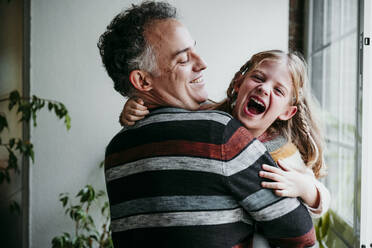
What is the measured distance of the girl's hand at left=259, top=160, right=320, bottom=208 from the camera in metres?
0.76

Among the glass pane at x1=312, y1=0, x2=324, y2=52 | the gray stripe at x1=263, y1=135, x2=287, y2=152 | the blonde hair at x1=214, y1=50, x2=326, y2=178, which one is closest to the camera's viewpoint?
the gray stripe at x1=263, y1=135, x2=287, y2=152

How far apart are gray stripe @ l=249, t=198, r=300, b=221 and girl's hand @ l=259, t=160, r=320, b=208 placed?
20 mm

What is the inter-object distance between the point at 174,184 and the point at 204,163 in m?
0.08

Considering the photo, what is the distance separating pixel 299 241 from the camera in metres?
0.79

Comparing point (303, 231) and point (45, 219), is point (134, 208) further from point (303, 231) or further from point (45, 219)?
point (45, 219)

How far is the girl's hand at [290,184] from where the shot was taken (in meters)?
0.76

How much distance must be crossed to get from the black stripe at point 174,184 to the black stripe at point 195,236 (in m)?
0.08

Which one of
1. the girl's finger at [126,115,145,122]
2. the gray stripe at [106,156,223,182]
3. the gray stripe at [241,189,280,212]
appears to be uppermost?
the girl's finger at [126,115,145,122]

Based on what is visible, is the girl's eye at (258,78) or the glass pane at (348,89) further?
the glass pane at (348,89)

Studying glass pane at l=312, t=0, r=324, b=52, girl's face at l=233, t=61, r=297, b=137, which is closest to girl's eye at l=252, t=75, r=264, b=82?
girl's face at l=233, t=61, r=297, b=137

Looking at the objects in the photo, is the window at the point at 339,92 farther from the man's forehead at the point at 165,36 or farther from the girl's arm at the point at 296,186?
the man's forehead at the point at 165,36

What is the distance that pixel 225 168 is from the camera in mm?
733

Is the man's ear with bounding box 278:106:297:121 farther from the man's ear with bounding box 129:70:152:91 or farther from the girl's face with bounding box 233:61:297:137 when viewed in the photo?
the man's ear with bounding box 129:70:152:91

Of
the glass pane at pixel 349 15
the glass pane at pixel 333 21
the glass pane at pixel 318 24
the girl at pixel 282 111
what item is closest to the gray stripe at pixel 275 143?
the girl at pixel 282 111
